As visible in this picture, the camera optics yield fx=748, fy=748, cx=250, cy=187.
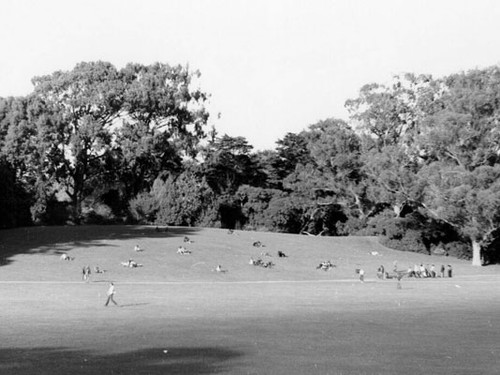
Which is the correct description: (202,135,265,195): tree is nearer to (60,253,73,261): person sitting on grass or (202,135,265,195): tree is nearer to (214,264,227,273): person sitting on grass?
(214,264,227,273): person sitting on grass

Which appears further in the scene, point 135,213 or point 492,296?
point 135,213

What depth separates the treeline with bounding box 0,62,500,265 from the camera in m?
85.9

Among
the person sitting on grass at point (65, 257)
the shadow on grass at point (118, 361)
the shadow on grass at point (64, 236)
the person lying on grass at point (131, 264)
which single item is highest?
the shadow on grass at point (64, 236)

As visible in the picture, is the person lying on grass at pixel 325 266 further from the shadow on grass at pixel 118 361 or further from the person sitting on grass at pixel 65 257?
the shadow on grass at pixel 118 361

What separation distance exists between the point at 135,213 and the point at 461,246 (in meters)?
43.2

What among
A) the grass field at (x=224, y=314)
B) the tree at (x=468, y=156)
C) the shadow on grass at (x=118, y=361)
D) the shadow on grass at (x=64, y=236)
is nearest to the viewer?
the shadow on grass at (x=118, y=361)

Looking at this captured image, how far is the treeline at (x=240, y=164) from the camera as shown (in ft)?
282

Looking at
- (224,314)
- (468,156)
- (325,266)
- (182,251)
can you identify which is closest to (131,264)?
(182,251)

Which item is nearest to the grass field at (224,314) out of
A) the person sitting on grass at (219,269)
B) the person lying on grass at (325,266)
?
the person sitting on grass at (219,269)

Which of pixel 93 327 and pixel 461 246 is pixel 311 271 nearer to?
pixel 461 246

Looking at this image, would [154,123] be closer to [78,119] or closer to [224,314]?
[78,119]

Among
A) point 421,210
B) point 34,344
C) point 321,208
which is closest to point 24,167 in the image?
point 321,208

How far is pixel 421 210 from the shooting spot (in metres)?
91.9

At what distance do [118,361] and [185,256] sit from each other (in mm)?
52860
